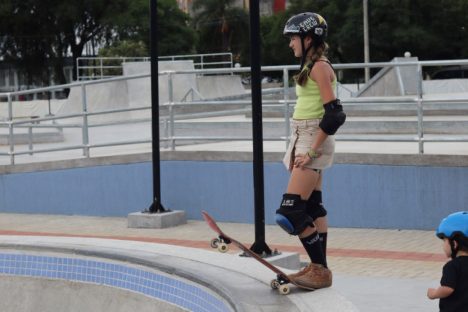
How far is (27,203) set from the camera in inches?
589

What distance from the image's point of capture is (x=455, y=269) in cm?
521

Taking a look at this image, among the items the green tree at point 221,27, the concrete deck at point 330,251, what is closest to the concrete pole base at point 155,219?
the concrete deck at point 330,251

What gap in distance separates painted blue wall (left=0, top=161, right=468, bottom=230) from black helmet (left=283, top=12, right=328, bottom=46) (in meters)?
4.83

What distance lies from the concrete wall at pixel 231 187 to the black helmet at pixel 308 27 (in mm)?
4781

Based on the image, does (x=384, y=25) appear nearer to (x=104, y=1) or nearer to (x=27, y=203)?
(x=104, y=1)

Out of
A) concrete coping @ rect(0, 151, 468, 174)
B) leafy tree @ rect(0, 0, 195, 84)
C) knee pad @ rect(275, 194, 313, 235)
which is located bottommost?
concrete coping @ rect(0, 151, 468, 174)

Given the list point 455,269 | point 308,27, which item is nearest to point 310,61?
point 308,27

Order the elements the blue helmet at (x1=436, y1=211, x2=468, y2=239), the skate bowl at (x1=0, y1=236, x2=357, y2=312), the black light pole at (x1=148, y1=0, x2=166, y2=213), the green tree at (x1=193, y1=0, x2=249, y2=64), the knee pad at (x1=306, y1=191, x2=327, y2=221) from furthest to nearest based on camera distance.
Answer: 1. the green tree at (x1=193, y1=0, x2=249, y2=64)
2. the black light pole at (x1=148, y1=0, x2=166, y2=213)
3. the knee pad at (x1=306, y1=191, x2=327, y2=221)
4. the skate bowl at (x1=0, y1=236, x2=357, y2=312)
5. the blue helmet at (x1=436, y1=211, x2=468, y2=239)

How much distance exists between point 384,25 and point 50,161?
49.7m

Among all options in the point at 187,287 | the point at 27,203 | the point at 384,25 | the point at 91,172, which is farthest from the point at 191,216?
the point at 384,25

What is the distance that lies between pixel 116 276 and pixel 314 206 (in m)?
2.04

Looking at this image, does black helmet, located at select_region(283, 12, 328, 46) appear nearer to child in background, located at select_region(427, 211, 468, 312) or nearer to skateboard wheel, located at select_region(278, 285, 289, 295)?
skateboard wheel, located at select_region(278, 285, 289, 295)

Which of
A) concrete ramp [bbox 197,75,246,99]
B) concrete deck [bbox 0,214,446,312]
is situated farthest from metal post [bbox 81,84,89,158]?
concrete ramp [bbox 197,75,246,99]

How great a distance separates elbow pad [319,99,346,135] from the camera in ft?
21.9
